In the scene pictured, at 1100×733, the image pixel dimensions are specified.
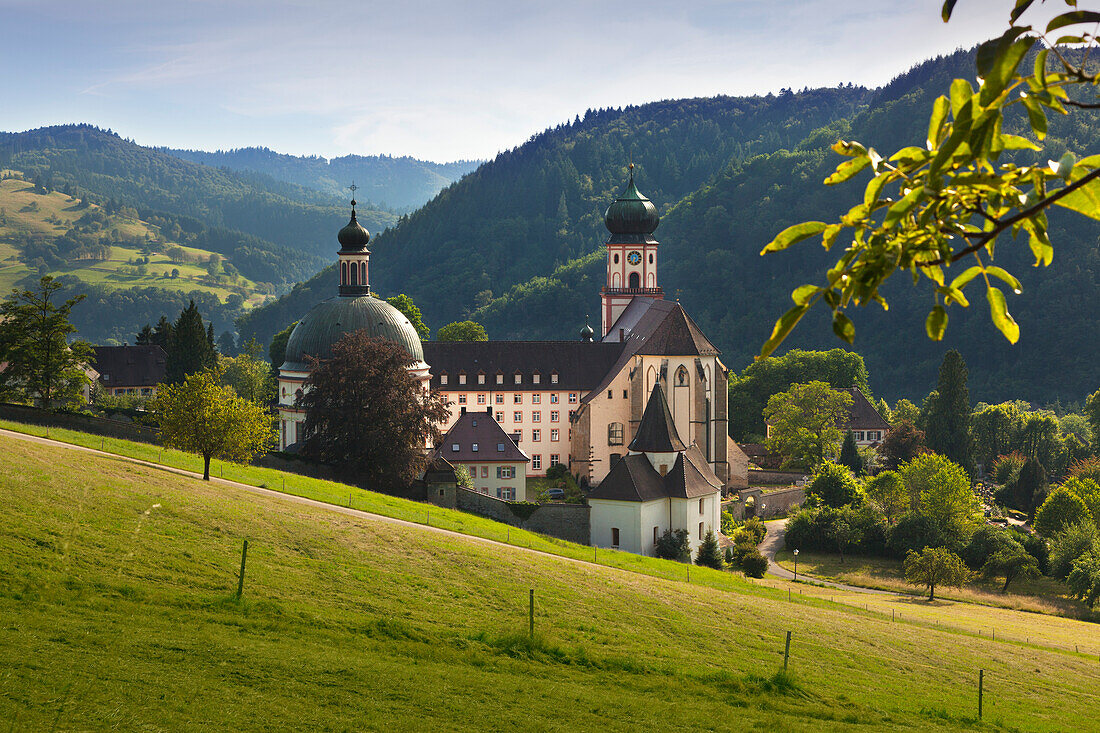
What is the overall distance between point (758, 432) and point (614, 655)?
7358 centimetres

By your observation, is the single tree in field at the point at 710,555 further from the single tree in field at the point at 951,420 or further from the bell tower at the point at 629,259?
the bell tower at the point at 629,259

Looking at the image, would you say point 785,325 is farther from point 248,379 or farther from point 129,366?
point 248,379

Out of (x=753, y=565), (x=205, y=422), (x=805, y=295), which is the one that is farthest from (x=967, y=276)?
(x=753, y=565)

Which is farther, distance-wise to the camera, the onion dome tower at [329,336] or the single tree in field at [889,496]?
the single tree in field at [889,496]

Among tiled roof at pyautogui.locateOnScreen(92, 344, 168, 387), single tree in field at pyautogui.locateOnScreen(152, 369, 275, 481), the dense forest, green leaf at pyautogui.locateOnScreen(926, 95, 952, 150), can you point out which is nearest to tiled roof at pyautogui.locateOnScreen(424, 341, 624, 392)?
Answer: single tree in field at pyautogui.locateOnScreen(152, 369, 275, 481)

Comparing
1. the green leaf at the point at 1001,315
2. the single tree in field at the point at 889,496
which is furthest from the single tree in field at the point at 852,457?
the green leaf at the point at 1001,315

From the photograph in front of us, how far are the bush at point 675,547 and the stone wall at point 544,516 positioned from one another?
150 inches

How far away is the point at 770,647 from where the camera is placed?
26203mm

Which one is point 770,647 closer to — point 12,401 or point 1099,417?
point 12,401

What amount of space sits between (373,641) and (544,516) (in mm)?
34489

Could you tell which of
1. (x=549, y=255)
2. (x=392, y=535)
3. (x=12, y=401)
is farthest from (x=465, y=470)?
(x=549, y=255)

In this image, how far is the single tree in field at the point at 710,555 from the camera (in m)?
53.6

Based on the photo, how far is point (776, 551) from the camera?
63375 mm

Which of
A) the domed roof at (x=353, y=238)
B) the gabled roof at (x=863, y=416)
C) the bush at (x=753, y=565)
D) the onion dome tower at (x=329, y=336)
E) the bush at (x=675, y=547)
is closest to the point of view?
the bush at (x=753, y=565)
